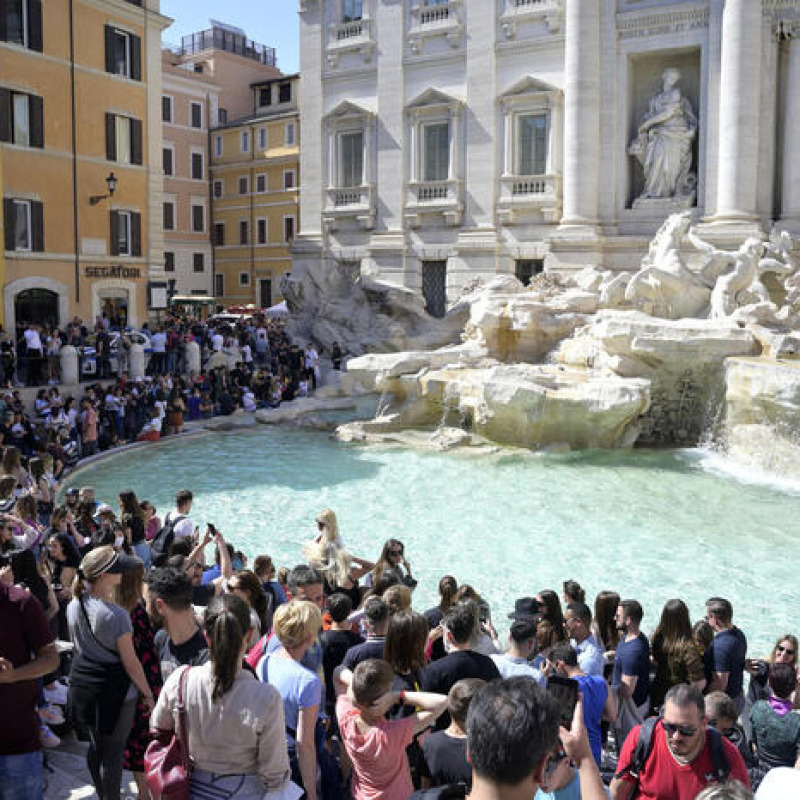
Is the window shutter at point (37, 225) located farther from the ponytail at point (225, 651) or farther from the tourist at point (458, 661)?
the ponytail at point (225, 651)

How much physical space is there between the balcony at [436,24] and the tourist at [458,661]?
23.4 metres

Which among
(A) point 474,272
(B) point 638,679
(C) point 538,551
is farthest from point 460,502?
(A) point 474,272

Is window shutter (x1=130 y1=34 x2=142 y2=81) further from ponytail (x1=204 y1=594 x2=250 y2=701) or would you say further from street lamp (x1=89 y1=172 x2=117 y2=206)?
ponytail (x1=204 y1=594 x2=250 y2=701)

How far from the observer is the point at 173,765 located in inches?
123

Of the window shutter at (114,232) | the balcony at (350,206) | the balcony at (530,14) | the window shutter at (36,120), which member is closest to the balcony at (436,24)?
the balcony at (530,14)

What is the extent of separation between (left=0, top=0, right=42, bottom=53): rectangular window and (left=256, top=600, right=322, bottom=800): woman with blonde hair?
20.5 m

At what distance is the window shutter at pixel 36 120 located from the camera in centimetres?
2092

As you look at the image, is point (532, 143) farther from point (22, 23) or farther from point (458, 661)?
point (458, 661)

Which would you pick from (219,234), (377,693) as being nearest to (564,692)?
(377,693)

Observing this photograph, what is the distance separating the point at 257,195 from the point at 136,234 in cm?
1911

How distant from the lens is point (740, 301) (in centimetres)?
1686

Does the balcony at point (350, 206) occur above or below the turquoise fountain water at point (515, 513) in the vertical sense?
above

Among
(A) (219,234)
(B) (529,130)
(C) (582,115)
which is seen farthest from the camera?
(A) (219,234)

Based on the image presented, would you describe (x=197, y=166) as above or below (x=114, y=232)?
above
